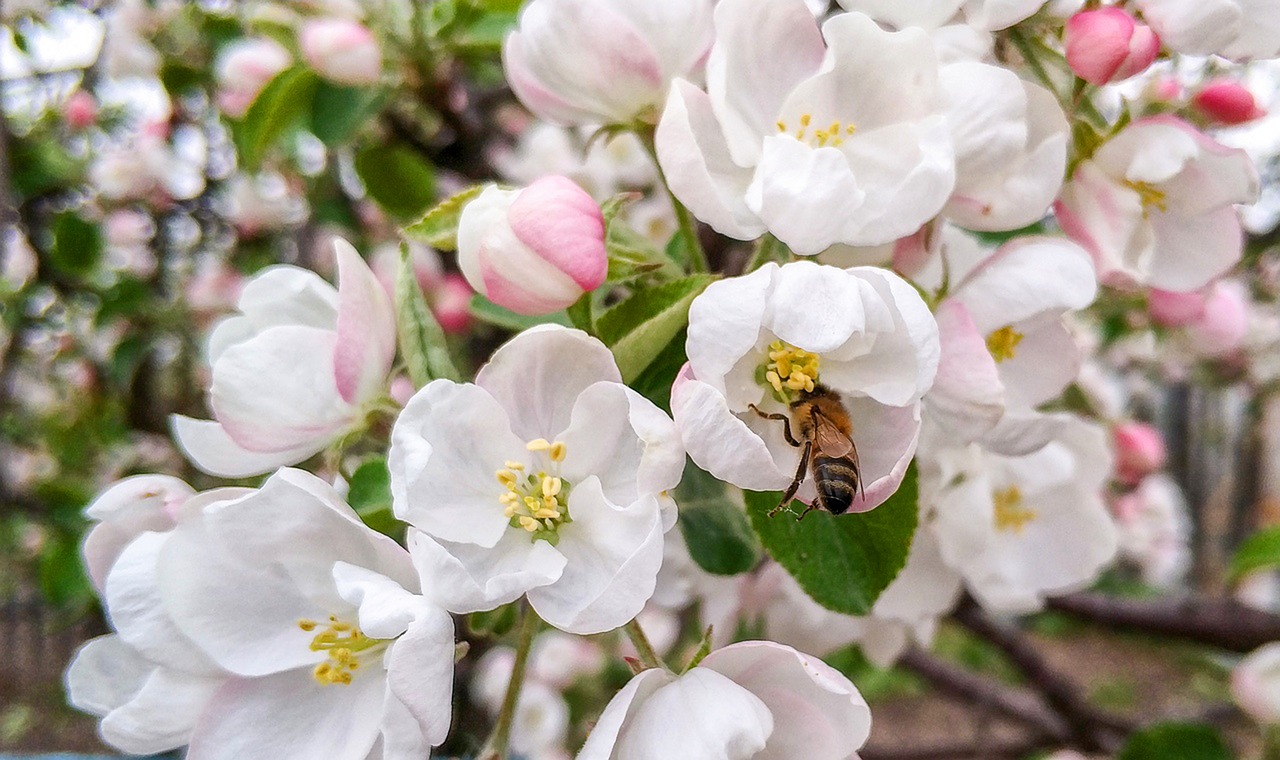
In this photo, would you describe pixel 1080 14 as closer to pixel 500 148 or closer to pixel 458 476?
pixel 458 476

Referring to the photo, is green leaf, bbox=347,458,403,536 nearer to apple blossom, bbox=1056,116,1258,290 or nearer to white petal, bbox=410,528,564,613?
white petal, bbox=410,528,564,613

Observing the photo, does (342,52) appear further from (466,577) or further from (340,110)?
(466,577)

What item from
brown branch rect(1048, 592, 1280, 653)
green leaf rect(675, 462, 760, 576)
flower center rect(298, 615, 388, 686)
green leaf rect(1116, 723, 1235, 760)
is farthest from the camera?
brown branch rect(1048, 592, 1280, 653)

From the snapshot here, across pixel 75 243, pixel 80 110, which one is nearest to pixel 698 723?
pixel 75 243

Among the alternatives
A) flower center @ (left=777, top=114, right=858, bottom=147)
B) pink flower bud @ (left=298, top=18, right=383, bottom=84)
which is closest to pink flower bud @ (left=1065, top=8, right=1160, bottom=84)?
flower center @ (left=777, top=114, right=858, bottom=147)

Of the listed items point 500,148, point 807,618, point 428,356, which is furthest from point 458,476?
point 500,148

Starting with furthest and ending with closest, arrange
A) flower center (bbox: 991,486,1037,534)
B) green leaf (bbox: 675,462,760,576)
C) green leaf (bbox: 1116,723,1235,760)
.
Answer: green leaf (bbox: 1116,723,1235,760) → flower center (bbox: 991,486,1037,534) → green leaf (bbox: 675,462,760,576)
